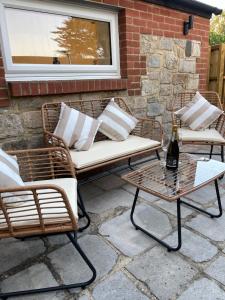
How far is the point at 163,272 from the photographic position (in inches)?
53.1

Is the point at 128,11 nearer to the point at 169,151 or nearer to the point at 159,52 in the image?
the point at 159,52

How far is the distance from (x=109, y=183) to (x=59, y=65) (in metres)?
1.27

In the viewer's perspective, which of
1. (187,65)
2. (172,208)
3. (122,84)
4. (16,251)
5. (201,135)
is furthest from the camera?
(187,65)

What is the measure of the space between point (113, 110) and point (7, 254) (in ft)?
5.25

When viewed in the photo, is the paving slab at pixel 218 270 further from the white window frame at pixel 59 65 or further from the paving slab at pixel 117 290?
the white window frame at pixel 59 65

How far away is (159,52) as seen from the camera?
9.78 feet

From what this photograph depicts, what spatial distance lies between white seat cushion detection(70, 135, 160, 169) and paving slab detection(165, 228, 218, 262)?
78 centimetres

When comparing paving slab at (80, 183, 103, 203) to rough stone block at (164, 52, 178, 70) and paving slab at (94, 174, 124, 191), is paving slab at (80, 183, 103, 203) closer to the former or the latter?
paving slab at (94, 174, 124, 191)

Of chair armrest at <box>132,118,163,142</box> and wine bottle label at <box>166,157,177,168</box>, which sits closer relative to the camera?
wine bottle label at <box>166,157,177,168</box>

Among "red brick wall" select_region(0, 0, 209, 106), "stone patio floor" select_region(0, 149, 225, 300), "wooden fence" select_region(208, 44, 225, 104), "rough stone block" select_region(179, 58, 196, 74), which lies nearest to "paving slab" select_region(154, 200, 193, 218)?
"stone patio floor" select_region(0, 149, 225, 300)

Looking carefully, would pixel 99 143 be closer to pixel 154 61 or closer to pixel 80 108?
pixel 80 108

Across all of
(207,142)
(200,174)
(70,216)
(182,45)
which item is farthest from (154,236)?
(182,45)

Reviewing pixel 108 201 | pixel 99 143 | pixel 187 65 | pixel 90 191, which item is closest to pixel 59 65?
pixel 99 143

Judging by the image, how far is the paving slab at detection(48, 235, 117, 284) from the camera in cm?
136
